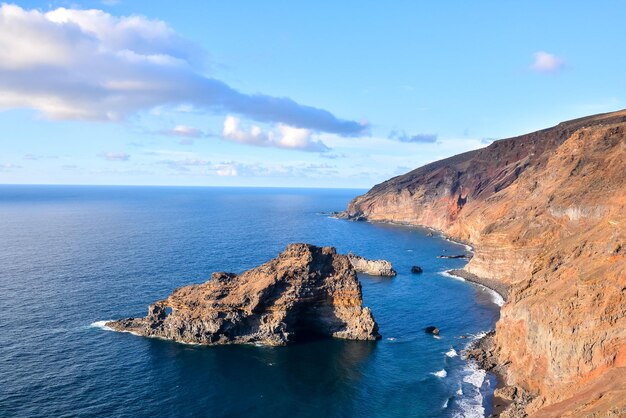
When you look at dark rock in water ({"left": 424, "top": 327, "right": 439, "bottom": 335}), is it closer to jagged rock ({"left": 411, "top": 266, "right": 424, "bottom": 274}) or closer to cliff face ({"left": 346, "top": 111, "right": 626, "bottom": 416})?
cliff face ({"left": 346, "top": 111, "right": 626, "bottom": 416})

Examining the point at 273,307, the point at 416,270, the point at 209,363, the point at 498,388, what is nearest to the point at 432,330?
the point at 498,388

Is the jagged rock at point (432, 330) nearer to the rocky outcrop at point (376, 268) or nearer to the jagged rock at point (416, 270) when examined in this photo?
the rocky outcrop at point (376, 268)

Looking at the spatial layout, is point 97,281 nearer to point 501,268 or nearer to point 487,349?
point 487,349

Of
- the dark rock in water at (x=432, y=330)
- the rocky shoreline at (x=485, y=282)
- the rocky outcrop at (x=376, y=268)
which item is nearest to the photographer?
the dark rock in water at (x=432, y=330)

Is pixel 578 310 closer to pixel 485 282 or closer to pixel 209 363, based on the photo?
pixel 209 363

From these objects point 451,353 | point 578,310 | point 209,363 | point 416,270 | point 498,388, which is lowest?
point 498,388

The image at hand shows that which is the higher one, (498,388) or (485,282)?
(485,282)

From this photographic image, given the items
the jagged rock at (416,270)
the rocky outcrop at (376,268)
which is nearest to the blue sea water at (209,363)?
the rocky outcrop at (376,268)

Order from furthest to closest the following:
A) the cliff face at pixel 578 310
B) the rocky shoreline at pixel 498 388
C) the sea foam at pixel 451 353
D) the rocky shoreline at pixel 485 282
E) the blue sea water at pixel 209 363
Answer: the rocky shoreline at pixel 485 282 → the sea foam at pixel 451 353 → the blue sea water at pixel 209 363 → the rocky shoreline at pixel 498 388 → the cliff face at pixel 578 310

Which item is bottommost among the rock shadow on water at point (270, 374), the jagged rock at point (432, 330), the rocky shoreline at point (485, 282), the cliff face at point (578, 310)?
the rock shadow on water at point (270, 374)

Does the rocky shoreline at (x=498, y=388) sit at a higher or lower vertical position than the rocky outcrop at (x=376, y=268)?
lower
